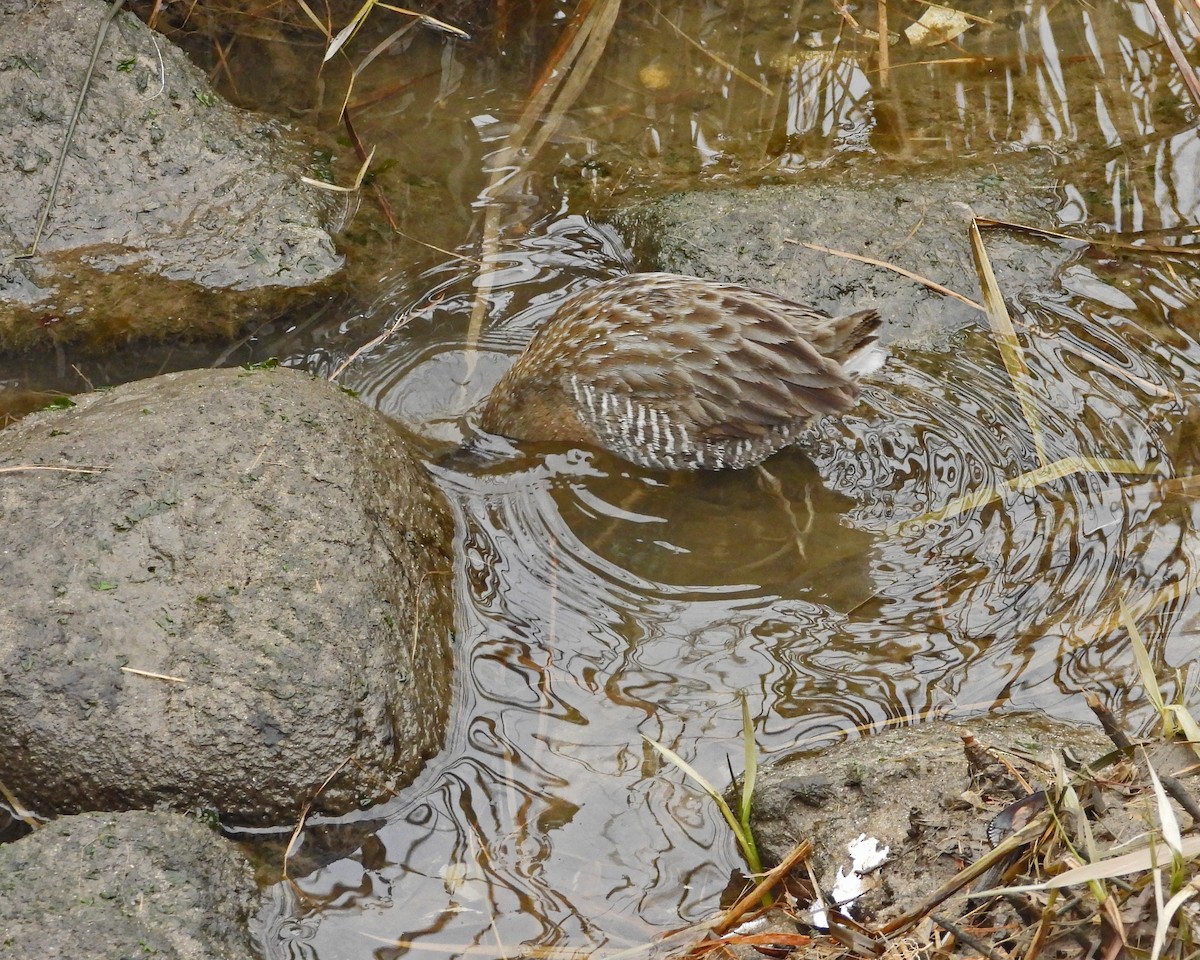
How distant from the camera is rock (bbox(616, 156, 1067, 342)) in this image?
15.7 ft

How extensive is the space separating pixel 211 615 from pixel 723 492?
193 centimetres

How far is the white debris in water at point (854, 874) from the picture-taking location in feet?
9.78

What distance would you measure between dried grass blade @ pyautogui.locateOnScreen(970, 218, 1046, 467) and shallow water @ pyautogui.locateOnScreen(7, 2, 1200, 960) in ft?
0.14

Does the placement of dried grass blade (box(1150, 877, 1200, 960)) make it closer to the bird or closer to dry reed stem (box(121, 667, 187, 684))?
the bird

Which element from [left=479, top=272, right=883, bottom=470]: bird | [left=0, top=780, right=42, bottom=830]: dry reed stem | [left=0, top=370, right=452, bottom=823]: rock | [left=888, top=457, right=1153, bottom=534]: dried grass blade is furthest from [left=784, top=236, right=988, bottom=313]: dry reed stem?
[left=0, top=780, right=42, bottom=830]: dry reed stem

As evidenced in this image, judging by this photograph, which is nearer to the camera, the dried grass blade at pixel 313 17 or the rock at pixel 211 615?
the rock at pixel 211 615

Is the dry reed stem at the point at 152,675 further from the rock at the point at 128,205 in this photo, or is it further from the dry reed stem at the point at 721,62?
the dry reed stem at the point at 721,62

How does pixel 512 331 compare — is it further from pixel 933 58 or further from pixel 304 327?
pixel 933 58

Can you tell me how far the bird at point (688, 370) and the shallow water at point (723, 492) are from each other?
0.66 feet

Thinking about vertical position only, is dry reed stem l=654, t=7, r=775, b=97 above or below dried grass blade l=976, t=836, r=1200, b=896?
above

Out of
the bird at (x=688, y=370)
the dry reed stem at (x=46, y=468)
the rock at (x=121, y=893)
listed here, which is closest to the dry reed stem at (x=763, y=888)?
the rock at (x=121, y=893)

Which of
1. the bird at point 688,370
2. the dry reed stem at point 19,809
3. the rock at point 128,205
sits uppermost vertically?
the rock at point 128,205

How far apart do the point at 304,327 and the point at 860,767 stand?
280 cm

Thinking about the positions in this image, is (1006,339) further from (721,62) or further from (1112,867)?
(1112,867)
